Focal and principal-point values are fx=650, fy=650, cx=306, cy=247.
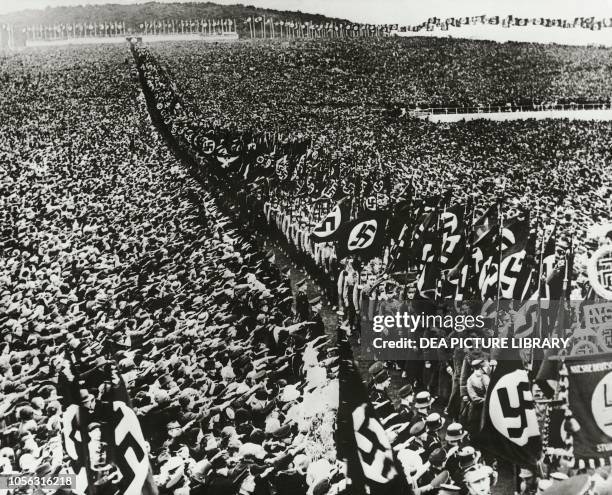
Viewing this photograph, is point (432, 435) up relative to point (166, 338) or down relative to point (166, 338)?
down

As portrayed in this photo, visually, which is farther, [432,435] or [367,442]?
[432,435]

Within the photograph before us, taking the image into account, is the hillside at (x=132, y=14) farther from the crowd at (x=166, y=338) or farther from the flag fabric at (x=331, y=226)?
the flag fabric at (x=331, y=226)

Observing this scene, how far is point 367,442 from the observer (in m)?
4.20

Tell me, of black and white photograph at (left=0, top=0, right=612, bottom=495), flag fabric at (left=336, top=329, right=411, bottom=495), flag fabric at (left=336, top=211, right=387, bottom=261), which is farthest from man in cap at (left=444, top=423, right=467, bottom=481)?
flag fabric at (left=336, top=211, right=387, bottom=261)

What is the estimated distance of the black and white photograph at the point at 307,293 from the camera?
15.9 feet

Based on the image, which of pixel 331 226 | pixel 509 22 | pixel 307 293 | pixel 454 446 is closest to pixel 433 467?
pixel 454 446

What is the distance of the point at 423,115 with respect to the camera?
20625 mm

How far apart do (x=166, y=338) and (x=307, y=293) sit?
114 inches

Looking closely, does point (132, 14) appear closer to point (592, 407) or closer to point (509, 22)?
point (509, 22)

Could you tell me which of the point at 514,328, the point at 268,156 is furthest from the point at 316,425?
the point at 268,156

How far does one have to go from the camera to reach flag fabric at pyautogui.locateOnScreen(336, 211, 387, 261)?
795cm

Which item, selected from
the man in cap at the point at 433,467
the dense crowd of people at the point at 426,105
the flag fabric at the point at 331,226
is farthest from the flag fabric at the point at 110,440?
the dense crowd of people at the point at 426,105

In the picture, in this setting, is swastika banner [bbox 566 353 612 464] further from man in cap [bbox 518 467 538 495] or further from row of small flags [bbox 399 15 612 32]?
row of small flags [bbox 399 15 612 32]

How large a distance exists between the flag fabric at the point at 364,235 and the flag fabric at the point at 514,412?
10.7ft
